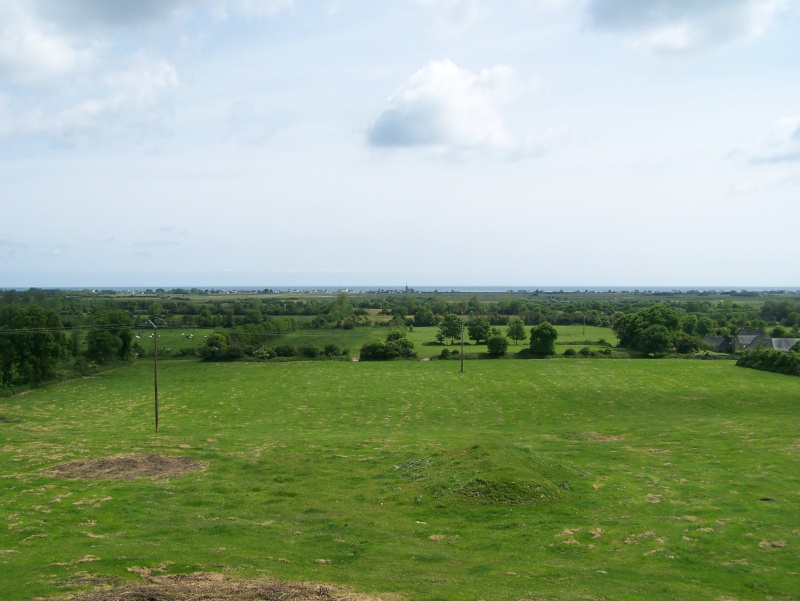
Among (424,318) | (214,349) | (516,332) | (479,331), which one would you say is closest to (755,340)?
(516,332)

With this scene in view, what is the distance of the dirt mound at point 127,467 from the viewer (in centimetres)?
3027

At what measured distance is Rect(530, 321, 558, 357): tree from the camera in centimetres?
9356

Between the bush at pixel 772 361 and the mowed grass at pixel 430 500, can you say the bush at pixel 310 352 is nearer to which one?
the mowed grass at pixel 430 500

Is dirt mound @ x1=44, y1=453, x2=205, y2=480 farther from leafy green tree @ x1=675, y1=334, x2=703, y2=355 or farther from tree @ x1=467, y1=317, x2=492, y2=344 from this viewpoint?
leafy green tree @ x1=675, y1=334, x2=703, y2=355

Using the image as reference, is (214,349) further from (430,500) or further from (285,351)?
(430,500)

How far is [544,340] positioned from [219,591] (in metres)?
83.6

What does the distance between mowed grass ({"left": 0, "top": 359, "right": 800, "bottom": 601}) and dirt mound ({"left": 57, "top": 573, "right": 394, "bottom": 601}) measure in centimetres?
103

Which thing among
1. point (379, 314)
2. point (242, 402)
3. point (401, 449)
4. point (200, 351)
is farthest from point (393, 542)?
point (379, 314)

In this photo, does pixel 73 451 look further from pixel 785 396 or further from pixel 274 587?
pixel 785 396

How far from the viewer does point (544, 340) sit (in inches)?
3688

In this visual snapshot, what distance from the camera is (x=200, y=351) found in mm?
94250

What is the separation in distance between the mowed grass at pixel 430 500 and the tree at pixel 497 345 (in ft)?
115

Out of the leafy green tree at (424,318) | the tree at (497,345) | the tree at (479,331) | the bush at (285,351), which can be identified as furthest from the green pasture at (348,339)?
the leafy green tree at (424,318)

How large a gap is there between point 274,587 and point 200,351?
84.2 meters
